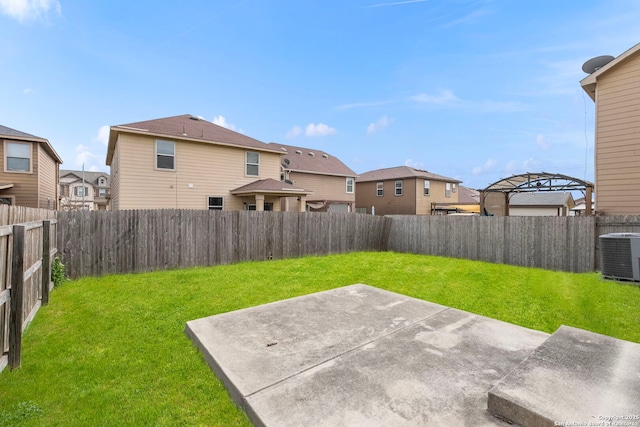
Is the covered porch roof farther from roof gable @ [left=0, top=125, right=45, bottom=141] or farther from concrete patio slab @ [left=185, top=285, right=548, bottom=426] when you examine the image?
concrete patio slab @ [left=185, top=285, right=548, bottom=426]

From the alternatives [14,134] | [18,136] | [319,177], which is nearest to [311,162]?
[319,177]

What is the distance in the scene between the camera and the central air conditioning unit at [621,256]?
614cm

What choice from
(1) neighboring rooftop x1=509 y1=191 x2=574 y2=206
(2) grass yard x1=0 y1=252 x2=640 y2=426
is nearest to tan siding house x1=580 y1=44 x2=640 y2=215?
(2) grass yard x1=0 y1=252 x2=640 y2=426

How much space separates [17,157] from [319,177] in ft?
53.0

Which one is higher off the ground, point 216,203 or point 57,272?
point 216,203

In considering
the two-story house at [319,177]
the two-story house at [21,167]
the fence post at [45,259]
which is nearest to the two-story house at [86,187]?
the two-story house at [21,167]

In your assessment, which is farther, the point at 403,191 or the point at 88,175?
the point at 88,175

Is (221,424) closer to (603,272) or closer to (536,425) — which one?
(536,425)

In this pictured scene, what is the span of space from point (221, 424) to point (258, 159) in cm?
1410

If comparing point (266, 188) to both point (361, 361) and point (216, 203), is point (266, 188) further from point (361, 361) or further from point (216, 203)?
point (361, 361)

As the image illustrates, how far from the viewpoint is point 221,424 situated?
2199mm

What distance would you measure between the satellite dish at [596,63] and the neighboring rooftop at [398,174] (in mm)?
14391

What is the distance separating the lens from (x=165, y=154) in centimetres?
1282

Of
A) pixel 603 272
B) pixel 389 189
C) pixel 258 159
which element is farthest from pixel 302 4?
pixel 389 189
